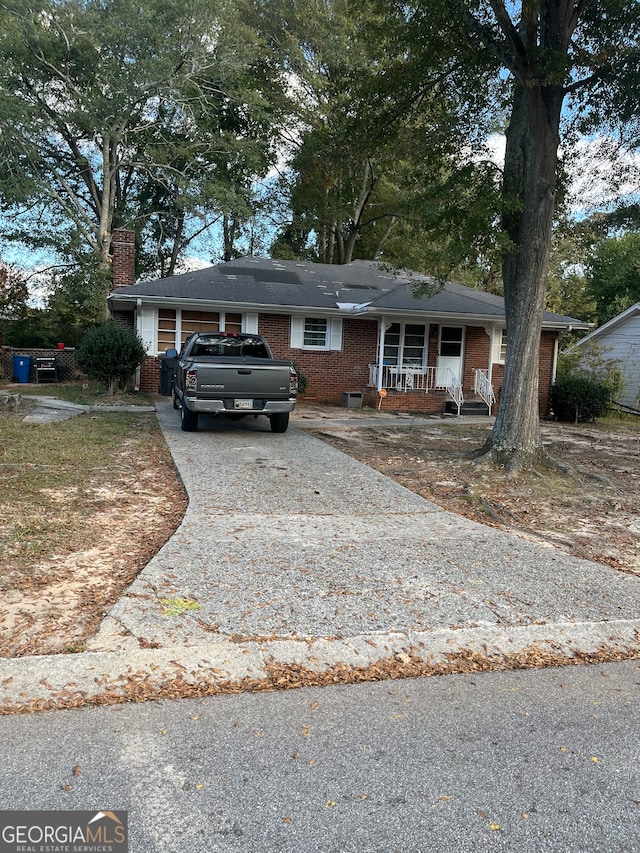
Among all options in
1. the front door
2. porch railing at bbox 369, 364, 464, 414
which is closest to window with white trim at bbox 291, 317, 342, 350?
porch railing at bbox 369, 364, 464, 414

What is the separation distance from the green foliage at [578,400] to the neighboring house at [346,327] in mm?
1157

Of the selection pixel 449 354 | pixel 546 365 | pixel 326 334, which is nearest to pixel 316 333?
pixel 326 334

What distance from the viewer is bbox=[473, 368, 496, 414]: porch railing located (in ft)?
61.4

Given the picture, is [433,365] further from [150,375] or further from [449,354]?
[150,375]

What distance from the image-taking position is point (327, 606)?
161 inches

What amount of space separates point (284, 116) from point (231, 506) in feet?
103

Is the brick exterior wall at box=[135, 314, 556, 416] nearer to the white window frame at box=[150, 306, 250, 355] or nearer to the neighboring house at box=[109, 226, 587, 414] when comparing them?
the neighboring house at box=[109, 226, 587, 414]

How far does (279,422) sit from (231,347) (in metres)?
2.26

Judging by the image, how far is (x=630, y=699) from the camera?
10.6 feet

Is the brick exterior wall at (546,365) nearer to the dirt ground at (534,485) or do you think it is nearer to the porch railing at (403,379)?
the porch railing at (403,379)

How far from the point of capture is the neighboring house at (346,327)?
17906mm

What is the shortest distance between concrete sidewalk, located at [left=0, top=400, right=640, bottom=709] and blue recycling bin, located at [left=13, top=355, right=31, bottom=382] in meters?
19.1

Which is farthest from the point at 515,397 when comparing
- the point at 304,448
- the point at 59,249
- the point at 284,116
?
the point at 284,116

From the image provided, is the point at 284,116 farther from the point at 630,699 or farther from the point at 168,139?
the point at 630,699
